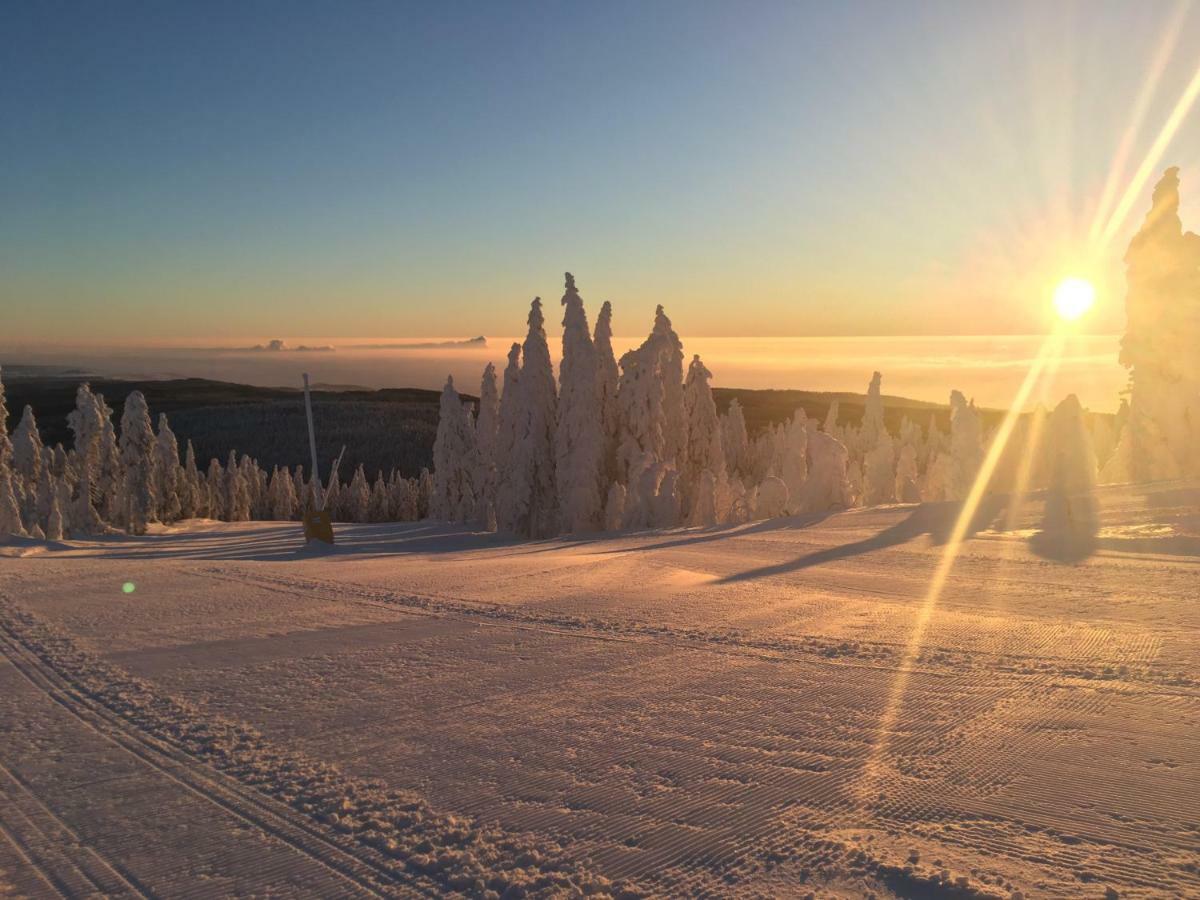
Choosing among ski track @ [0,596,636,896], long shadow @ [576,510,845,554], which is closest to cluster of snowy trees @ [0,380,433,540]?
long shadow @ [576,510,845,554]

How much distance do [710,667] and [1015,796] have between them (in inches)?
150

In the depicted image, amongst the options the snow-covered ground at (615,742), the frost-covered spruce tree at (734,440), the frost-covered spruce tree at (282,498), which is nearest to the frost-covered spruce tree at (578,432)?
the snow-covered ground at (615,742)

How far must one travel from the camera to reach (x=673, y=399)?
5025 centimetres

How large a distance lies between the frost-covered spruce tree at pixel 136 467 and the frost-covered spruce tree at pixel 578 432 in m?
35.9

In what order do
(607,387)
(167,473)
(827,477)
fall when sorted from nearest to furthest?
(827,477) → (607,387) → (167,473)

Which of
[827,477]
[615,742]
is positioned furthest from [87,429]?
[615,742]

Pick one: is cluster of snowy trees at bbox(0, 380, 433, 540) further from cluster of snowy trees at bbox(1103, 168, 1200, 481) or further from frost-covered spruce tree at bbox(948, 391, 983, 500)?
cluster of snowy trees at bbox(1103, 168, 1200, 481)

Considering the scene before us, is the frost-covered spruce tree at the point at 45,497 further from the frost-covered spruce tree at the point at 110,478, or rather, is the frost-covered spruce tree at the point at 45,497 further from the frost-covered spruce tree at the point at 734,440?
the frost-covered spruce tree at the point at 734,440

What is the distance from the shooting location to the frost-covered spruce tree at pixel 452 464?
194ft

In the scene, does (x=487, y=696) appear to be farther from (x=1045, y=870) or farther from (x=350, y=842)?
(x=1045, y=870)

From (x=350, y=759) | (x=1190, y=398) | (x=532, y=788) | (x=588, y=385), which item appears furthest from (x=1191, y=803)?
(x=588, y=385)

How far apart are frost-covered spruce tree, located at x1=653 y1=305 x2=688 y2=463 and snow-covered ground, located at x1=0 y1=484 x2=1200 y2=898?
3402cm

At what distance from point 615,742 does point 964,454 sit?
133ft

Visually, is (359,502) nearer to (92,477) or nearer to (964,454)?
(92,477)
